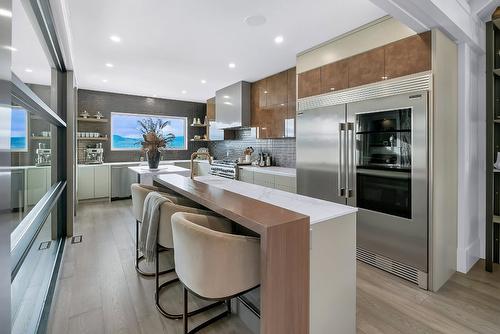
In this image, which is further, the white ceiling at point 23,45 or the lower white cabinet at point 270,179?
the lower white cabinet at point 270,179

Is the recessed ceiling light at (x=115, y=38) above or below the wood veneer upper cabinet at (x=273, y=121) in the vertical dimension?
above

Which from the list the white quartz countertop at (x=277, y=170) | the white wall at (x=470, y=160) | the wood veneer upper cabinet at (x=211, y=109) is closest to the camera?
the white wall at (x=470, y=160)

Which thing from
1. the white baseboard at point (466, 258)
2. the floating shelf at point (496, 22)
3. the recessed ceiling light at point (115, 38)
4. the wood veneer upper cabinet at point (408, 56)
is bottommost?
the white baseboard at point (466, 258)

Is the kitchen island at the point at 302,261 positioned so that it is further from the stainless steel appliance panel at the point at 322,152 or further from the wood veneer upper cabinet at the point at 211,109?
the wood veneer upper cabinet at the point at 211,109

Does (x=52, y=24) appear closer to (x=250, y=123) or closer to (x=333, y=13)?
(x=333, y=13)

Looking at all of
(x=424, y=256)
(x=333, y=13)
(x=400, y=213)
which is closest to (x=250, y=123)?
(x=333, y=13)

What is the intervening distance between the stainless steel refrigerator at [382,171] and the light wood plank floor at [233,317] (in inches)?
10.7

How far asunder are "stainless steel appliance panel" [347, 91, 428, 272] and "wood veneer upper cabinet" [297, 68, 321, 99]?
653 millimetres

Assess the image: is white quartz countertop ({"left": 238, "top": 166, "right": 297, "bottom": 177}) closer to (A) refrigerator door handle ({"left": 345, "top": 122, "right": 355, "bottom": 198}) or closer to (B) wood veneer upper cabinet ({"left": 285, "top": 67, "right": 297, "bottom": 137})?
(B) wood veneer upper cabinet ({"left": 285, "top": 67, "right": 297, "bottom": 137})

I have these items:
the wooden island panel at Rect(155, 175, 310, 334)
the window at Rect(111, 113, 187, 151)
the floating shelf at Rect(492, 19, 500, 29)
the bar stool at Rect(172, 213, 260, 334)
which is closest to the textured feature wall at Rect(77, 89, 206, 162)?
the window at Rect(111, 113, 187, 151)

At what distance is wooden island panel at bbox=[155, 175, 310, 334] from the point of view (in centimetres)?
114

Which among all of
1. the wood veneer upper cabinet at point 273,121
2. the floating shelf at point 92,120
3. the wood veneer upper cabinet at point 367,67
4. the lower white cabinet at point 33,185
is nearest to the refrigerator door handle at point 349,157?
the wood veneer upper cabinet at point 367,67

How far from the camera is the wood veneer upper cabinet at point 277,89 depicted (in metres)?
4.36

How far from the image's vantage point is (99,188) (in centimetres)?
571
